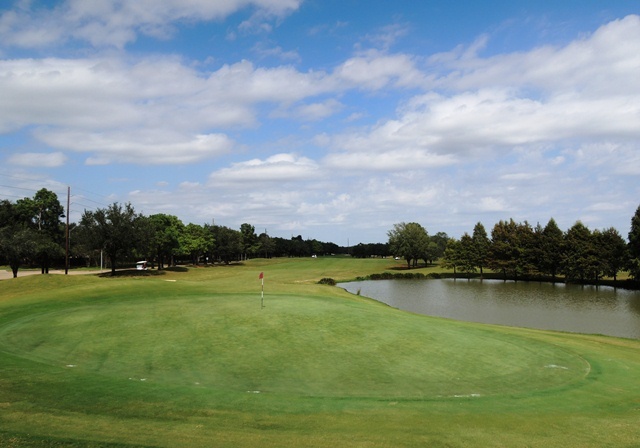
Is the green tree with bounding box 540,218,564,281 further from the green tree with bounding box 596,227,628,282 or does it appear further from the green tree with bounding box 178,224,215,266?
the green tree with bounding box 178,224,215,266

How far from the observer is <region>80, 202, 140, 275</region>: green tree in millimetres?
71000

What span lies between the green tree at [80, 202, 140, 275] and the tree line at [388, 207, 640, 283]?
2806 inches

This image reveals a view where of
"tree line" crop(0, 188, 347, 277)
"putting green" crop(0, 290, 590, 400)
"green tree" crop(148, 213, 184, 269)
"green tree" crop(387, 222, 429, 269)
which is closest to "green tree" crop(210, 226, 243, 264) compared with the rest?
"tree line" crop(0, 188, 347, 277)

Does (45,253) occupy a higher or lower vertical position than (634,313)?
higher

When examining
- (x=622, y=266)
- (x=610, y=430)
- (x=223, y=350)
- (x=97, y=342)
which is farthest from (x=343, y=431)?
(x=622, y=266)

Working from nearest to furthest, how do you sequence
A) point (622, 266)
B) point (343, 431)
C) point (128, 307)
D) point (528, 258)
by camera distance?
point (343, 431)
point (128, 307)
point (622, 266)
point (528, 258)

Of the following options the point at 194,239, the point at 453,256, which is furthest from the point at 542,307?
the point at 194,239

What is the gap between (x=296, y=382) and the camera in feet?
47.7

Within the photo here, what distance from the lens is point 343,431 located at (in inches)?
422

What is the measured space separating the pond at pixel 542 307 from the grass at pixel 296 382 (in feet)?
53.4

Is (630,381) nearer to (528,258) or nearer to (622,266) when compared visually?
(622,266)

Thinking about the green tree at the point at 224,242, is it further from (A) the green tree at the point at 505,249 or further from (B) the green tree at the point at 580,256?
(B) the green tree at the point at 580,256

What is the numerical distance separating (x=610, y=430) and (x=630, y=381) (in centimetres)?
665

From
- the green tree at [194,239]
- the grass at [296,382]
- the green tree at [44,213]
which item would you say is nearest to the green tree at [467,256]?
the green tree at [194,239]
